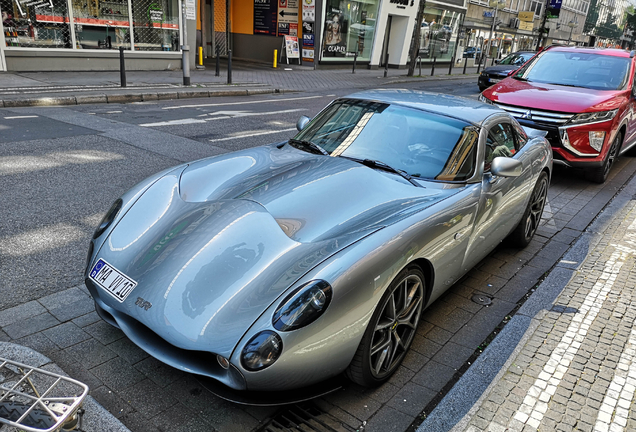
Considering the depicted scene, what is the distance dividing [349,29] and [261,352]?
26.2 meters

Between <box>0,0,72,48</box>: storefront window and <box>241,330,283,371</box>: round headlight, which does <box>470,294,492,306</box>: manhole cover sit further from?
<box>0,0,72,48</box>: storefront window

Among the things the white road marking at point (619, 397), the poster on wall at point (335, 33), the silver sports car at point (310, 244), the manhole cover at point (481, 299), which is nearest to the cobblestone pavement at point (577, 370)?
the white road marking at point (619, 397)

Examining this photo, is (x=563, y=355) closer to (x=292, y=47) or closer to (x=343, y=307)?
(x=343, y=307)

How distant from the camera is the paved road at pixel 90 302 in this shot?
264 centimetres

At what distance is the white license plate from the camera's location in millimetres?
2648

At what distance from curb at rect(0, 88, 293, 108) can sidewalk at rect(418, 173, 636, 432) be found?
10465 millimetres

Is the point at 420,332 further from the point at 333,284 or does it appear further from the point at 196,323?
the point at 196,323

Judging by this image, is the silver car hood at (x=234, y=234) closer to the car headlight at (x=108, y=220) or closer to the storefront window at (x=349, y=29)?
the car headlight at (x=108, y=220)

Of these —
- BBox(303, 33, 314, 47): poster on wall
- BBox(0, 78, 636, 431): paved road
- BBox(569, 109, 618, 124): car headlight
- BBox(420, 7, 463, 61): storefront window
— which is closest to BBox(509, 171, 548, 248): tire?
BBox(0, 78, 636, 431): paved road

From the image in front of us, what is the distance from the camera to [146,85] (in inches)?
550

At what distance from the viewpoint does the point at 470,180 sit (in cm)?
362

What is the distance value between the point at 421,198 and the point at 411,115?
3.28 feet

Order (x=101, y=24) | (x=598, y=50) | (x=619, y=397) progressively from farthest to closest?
(x=101, y=24), (x=598, y=50), (x=619, y=397)

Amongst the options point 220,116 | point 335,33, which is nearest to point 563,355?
point 220,116
